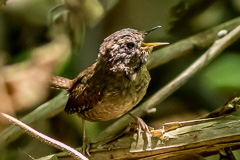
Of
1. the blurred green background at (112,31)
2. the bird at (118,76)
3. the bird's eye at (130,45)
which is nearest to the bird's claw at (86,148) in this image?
the bird at (118,76)

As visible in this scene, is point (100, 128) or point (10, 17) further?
point (100, 128)

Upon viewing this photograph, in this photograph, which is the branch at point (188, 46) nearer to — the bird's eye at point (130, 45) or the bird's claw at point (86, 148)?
the bird's eye at point (130, 45)

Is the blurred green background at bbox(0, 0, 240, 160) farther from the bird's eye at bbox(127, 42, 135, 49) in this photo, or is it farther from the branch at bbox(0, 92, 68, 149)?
the bird's eye at bbox(127, 42, 135, 49)

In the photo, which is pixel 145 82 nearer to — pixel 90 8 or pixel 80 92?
pixel 80 92

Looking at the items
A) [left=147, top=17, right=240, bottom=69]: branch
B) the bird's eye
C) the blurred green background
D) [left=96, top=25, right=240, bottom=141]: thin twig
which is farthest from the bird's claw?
[left=147, top=17, right=240, bottom=69]: branch

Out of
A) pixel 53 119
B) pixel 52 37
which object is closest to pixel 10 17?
pixel 52 37

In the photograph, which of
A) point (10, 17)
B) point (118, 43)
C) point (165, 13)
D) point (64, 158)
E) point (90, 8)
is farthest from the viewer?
point (165, 13)

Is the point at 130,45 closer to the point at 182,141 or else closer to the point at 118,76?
the point at 118,76
